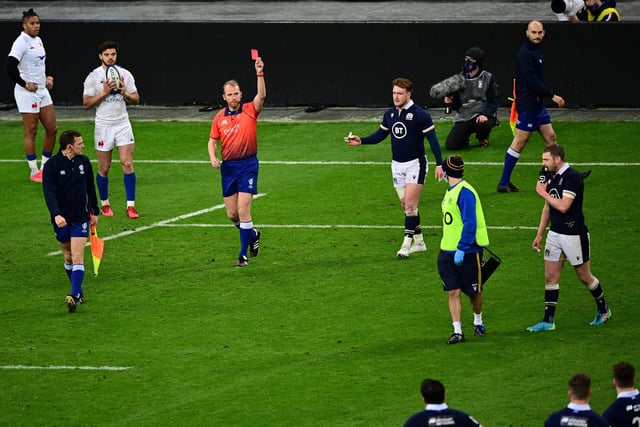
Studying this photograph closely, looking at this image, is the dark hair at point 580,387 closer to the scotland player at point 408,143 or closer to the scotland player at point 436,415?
the scotland player at point 436,415

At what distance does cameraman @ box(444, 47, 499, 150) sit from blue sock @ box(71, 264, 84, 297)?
34.7ft

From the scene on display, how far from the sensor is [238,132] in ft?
57.3

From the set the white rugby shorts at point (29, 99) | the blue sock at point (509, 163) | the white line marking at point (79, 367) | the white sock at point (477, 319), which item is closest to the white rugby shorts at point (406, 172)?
the blue sock at point (509, 163)

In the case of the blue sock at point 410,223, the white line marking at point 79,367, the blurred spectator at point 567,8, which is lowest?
the white line marking at point 79,367

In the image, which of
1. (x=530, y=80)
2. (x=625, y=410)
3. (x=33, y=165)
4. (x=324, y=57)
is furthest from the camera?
(x=324, y=57)

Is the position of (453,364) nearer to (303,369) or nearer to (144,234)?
(303,369)

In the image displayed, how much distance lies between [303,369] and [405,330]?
5.54ft

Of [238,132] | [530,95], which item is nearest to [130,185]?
[238,132]

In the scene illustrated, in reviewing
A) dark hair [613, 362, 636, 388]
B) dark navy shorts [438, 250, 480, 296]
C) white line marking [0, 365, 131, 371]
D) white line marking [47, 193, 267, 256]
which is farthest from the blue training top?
dark hair [613, 362, 636, 388]

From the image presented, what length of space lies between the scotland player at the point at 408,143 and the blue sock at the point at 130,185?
4440 mm

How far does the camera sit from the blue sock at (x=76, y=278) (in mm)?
15562

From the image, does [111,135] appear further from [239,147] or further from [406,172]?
[406,172]

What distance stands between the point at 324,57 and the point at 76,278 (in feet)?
46.0

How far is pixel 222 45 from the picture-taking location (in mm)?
29359
